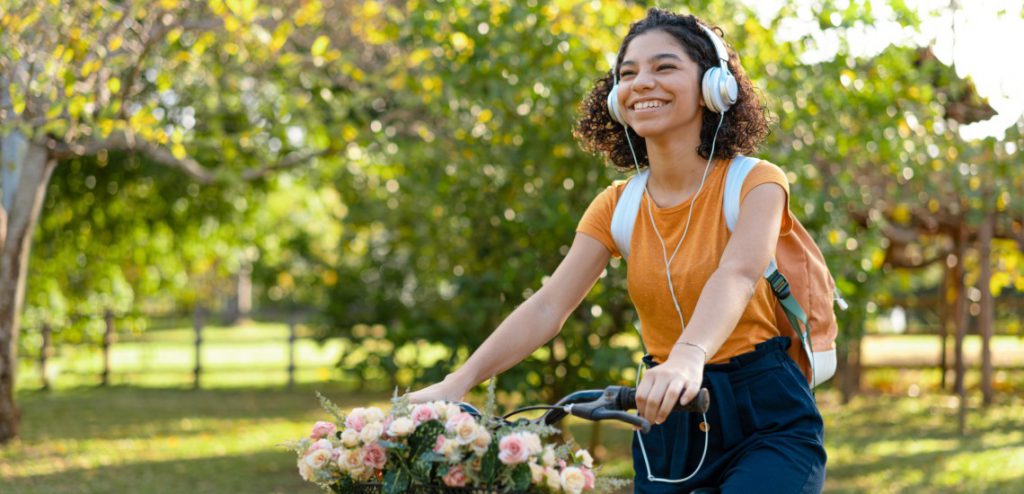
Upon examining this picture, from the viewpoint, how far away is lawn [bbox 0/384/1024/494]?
9812 millimetres

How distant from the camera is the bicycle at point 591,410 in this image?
Result: 2277 millimetres

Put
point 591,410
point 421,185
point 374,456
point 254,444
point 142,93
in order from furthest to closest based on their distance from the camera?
point 142,93 < point 254,444 < point 421,185 < point 591,410 < point 374,456

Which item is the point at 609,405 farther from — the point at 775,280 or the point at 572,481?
the point at 775,280

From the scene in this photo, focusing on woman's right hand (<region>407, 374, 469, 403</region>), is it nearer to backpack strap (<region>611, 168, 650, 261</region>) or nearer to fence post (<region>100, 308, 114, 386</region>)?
backpack strap (<region>611, 168, 650, 261</region>)

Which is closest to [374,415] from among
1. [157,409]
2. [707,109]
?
[707,109]

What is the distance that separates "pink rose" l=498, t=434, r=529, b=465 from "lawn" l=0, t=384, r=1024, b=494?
24.4ft

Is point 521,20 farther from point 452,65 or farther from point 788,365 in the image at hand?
point 788,365

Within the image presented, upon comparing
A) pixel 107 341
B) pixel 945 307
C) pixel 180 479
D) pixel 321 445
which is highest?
pixel 321 445

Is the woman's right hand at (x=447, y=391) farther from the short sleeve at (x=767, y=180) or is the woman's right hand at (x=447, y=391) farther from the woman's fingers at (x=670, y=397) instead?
the short sleeve at (x=767, y=180)

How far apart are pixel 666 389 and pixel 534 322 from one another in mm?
679

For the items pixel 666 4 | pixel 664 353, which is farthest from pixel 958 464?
pixel 664 353

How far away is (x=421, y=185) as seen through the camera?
9.29 metres

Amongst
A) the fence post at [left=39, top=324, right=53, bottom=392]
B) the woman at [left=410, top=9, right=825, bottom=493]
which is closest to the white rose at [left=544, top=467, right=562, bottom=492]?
the woman at [left=410, top=9, right=825, bottom=493]

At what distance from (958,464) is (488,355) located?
909 centimetres
